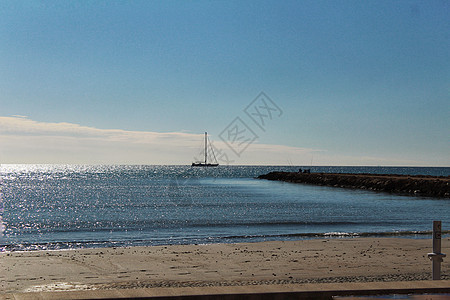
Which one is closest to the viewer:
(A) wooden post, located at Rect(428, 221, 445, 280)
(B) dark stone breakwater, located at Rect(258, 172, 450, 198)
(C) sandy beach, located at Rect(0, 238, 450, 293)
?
(A) wooden post, located at Rect(428, 221, 445, 280)

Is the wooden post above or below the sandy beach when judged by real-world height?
above

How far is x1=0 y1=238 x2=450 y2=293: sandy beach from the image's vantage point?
10648 mm

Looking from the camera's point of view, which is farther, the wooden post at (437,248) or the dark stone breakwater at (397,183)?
the dark stone breakwater at (397,183)

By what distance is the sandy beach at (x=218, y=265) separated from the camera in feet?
34.9

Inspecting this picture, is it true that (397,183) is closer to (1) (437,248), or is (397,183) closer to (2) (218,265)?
(2) (218,265)

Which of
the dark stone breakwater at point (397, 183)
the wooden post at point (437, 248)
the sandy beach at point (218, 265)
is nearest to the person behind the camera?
the wooden post at point (437, 248)

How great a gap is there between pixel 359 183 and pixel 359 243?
56050mm

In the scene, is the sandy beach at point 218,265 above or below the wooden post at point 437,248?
below

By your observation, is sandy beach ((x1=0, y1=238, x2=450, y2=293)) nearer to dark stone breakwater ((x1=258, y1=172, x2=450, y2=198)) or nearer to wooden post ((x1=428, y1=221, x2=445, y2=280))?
wooden post ((x1=428, y1=221, x2=445, y2=280))

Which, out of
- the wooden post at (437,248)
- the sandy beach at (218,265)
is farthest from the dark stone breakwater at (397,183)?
the wooden post at (437,248)

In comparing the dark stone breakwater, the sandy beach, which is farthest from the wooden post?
the dark stone breakwater

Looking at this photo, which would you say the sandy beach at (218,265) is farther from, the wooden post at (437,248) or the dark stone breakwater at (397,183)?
the dark stone breakwater at (397,183)

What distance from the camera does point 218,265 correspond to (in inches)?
502

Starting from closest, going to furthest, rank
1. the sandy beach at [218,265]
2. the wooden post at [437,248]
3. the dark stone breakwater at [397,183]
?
the wooden post at [437,248], the sandy beach at [218,265], the dark stone breakwater at [397,183]
